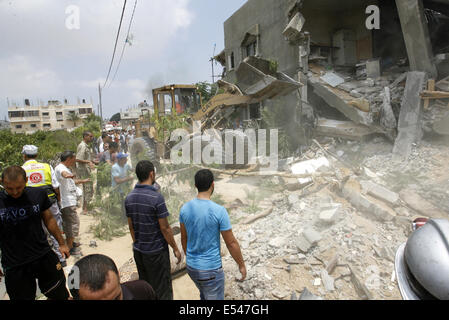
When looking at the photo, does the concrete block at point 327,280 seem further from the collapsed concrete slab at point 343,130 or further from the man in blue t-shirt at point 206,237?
the collapsed concrete slab at point 343,130

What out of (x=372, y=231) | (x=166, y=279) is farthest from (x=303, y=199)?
(x=166, y=279)

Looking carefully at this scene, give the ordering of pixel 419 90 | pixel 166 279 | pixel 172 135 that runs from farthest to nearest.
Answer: pixel 172 135 < pixel 419 90 < pixel 166 279

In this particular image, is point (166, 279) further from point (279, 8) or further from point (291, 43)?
point (279, 8)

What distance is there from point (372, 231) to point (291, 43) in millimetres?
8004

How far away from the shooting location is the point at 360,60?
33.7ft

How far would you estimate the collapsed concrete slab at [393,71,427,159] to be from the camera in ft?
21.6

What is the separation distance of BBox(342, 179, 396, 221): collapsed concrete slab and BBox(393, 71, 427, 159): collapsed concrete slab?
248cm

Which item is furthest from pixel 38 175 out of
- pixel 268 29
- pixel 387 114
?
pixel 268 29

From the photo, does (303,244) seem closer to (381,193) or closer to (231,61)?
(381,193)

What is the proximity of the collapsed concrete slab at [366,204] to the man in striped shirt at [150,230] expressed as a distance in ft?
11.2

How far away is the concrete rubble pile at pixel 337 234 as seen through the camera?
9.86ft

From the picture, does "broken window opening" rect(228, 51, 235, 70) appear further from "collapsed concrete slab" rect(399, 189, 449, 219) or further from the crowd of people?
the crowd of people

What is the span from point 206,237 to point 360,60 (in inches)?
427

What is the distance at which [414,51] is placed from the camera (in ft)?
23.1
